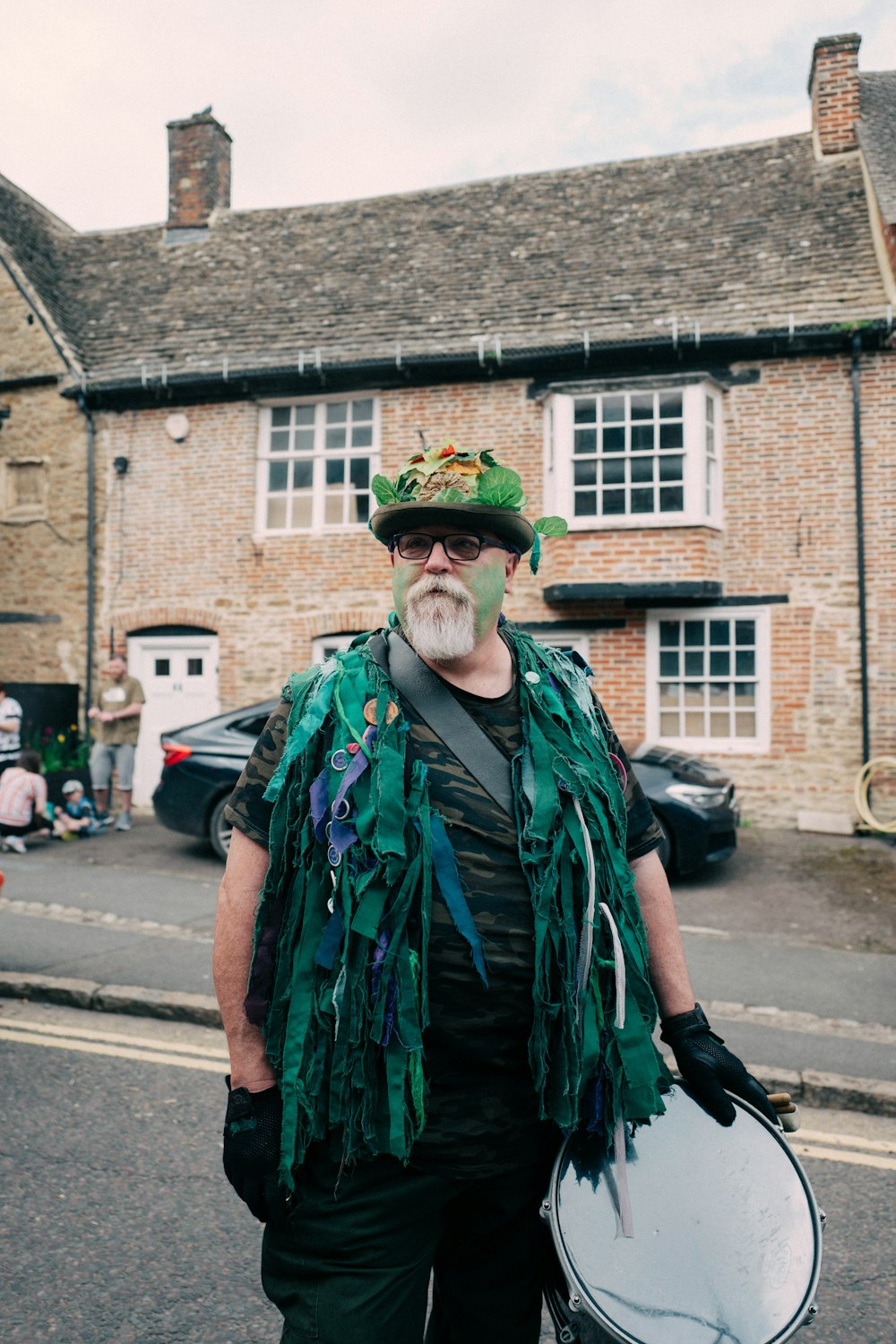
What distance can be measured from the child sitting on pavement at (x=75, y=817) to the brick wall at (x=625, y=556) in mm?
2718

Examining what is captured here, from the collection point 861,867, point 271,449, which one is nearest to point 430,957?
point 861,867

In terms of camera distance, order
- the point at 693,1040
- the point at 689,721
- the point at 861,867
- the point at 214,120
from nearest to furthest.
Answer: the point at 693,1040, the point at 861,867, the point at 689,721, the point at 214,120

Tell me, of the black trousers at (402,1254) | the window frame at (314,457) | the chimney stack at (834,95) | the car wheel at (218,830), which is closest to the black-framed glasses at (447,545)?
the black trousers at (402,1254)

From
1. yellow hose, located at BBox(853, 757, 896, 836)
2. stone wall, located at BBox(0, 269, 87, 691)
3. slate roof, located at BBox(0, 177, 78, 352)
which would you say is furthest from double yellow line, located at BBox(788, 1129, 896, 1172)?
slate roof, located at BBox(0, 177, 78, 352)

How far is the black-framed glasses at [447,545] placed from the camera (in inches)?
81.0

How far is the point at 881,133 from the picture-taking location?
1327 cm

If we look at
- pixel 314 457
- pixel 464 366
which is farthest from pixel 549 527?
pixel 314 457

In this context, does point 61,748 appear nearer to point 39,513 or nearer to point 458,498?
point 39,513

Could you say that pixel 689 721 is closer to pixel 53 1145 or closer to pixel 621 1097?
pixel 53 1145

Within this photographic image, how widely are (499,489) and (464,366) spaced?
10.7 m

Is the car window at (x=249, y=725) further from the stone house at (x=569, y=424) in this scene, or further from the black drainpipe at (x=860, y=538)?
the black drainpipe at (x=860, y=538)

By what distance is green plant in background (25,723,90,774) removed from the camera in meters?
12.0

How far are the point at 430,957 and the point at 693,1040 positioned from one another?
63 cm

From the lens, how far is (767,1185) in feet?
6.09
